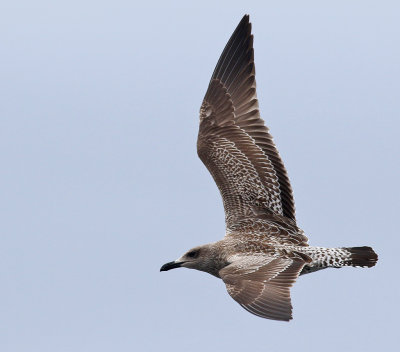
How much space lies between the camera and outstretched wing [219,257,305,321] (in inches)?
611

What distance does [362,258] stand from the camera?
18.4 metres

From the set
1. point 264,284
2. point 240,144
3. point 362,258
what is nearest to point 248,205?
point 240,144

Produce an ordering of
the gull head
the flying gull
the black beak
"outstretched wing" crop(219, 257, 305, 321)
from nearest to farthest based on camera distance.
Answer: "outstretched wing" crop(219, 257, 305, 321) → the flying gull → the gull head → the black beak

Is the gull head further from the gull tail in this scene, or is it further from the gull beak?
the gull tail

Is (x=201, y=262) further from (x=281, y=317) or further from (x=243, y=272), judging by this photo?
(x=281, y=317)

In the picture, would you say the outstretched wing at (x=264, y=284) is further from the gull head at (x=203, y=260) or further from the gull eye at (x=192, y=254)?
the gull eye at (x=192, y=254)

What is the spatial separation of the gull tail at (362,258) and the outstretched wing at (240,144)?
1.37 meters

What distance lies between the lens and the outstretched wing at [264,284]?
15523 mm

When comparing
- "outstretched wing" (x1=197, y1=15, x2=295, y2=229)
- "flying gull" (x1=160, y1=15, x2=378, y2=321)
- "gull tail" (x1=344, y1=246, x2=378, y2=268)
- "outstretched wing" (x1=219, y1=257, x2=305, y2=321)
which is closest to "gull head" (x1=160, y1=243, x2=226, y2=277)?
"flying gull" (x1=160, y1=15, x2=378, y2=321)

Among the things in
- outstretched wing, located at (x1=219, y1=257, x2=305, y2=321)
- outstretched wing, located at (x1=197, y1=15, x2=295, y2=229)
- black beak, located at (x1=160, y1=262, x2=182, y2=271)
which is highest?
outstretched wing, located at (x1=197, y1=15, x2=295, y2=229)

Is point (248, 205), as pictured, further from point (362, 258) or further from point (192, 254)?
point (362, 258)

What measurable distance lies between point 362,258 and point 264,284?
275 cm

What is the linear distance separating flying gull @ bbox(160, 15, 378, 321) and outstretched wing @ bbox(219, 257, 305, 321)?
0.05 feet

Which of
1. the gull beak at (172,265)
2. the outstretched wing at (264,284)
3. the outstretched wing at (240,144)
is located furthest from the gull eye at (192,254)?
the outstretched wing at (264,284)
